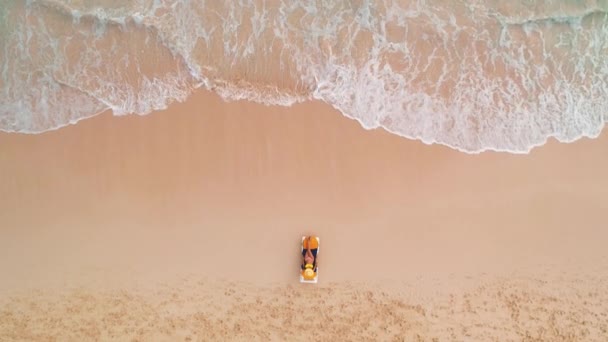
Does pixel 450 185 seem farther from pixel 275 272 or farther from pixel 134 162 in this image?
pixel 134 162

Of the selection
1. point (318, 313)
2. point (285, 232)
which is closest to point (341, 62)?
point (285, 232)

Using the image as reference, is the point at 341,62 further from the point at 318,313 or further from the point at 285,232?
the point at 318,313

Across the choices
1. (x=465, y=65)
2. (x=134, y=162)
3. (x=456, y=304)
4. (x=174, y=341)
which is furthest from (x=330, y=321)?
(x=465, y=65)

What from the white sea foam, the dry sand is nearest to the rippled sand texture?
the dry sand

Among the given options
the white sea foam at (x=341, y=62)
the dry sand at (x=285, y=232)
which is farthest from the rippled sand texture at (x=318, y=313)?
the white sea foam at (x=341, y=62)

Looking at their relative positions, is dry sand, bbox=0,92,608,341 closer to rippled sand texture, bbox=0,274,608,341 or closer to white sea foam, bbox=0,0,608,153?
rippled sand texture, bbox=0,274,608,341
